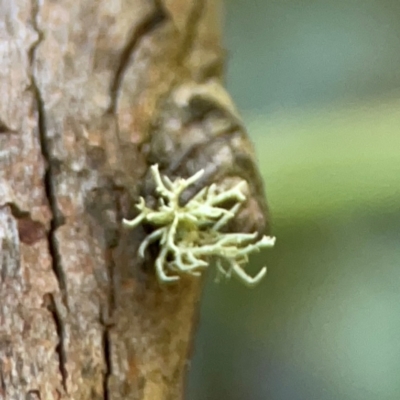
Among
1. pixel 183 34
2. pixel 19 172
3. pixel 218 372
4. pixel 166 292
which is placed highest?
pixel 183 34

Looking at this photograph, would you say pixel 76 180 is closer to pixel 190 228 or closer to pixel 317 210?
pixel 190 228

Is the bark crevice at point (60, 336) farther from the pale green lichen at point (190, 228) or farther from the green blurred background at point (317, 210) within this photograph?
the green blurred background at point (317, 210)

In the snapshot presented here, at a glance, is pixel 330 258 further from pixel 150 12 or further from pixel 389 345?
pixel 150 12

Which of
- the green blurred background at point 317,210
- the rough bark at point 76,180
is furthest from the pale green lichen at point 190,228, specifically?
the green blurred background at point 317,210

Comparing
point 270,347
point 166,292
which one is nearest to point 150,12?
point 166,292

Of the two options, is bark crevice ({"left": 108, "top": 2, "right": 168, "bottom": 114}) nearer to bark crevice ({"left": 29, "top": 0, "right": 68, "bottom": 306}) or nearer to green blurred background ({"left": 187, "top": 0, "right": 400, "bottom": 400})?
bark crevice ({"left": 29, "top": 0, "right": 68, "bottom": 306})

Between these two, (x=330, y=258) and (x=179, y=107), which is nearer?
(x=179, y=107)
